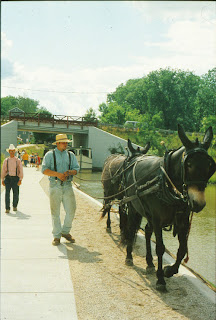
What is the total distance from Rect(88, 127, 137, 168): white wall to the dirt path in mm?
1709

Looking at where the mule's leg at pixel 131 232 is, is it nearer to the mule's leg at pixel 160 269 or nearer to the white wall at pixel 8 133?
the mule's leg at pixel 160 269

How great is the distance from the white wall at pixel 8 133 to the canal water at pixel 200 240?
5.71 feet

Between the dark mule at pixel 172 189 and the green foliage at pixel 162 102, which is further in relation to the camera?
the green foliage at pixel 162 102

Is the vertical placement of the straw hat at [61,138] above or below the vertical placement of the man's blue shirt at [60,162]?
above

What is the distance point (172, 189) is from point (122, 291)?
1.51 metres

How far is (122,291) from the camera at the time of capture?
4508mm

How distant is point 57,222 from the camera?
21.1ft

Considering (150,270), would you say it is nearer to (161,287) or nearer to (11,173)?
(161,287)

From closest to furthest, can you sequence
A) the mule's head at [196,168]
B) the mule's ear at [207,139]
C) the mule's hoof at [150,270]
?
the mule's head at [196,168] < the mule's ear at [207,139] < the mule's hoof at [150,270]

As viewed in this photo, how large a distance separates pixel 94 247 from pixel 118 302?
8.00ft

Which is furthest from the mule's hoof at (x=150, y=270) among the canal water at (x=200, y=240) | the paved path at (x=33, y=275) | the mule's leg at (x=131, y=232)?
the canal water at (x=200, y=240)

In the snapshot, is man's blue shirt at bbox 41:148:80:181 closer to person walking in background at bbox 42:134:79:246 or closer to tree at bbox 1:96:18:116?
person walking in background at bbox 42:134:79:246

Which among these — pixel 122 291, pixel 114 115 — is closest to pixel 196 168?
pixel 122 291

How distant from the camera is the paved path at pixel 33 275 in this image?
3.82m
